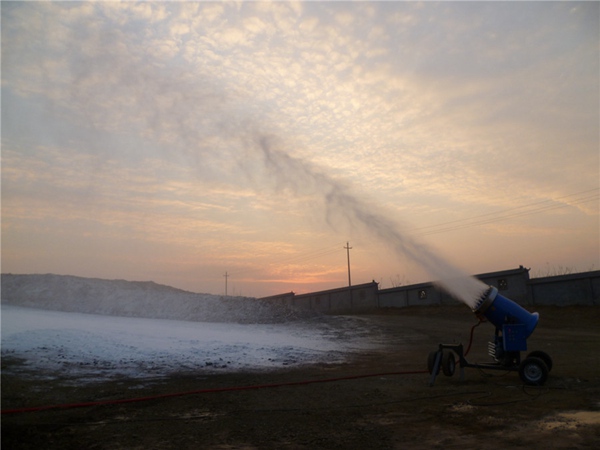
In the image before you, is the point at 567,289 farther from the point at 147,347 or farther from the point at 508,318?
the point at 147,347

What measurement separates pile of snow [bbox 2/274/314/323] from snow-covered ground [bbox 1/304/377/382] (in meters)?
4.72

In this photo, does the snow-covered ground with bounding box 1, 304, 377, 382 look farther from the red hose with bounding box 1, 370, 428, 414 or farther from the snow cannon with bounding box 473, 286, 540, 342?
the snow cannon with bounding box 473, 286, 540, 342

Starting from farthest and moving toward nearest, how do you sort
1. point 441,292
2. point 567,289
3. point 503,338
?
Result: point 441,292, point 567,289, point 503,338

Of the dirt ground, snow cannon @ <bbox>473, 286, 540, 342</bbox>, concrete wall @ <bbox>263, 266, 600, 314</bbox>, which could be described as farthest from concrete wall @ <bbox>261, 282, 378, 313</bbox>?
snow cannon @ <bbox>473, 286, 540, 342</bbox>

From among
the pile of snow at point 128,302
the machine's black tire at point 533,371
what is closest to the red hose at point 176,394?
the machine's black tire at point 533,371

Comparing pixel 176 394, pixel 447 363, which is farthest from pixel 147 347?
pixel 447 363

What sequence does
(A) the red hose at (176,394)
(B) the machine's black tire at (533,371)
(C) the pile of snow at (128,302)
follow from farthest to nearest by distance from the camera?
(C) the pile of snow at (128,302)
(B) the machine's black tire at (533,371)
(A) the red hose at (176,394)

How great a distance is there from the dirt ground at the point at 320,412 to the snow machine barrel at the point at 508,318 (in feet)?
3.53

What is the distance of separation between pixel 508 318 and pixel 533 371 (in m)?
1.36

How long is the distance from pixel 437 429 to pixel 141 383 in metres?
7.49

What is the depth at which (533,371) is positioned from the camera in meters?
11.2

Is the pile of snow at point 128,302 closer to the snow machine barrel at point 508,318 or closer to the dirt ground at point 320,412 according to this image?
the dirt ground at point 320,412

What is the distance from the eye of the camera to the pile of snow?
92.4 ft

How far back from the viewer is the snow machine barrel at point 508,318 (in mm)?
11688
